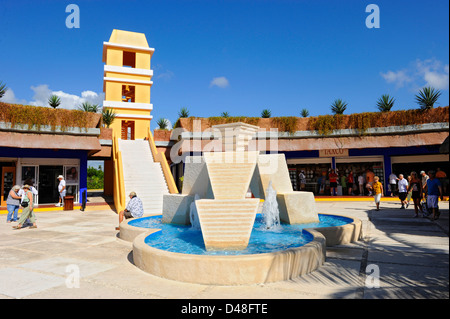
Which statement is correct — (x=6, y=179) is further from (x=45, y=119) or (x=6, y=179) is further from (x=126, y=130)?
(x=126, y=130)

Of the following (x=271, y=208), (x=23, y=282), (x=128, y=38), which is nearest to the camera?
(x=23, y=282)

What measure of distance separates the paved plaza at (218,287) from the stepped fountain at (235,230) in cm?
21

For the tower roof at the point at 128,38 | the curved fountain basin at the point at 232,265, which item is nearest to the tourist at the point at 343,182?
the curved fountain basin at the point at 232,265

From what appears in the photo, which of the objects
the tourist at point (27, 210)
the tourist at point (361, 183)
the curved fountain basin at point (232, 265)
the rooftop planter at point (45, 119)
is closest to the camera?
the curved fountain basin at point (232, 265)

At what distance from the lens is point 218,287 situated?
4113mm

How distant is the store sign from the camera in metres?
20.1

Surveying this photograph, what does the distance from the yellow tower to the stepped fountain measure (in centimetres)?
1595

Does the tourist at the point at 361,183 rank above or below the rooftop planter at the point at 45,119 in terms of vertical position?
below

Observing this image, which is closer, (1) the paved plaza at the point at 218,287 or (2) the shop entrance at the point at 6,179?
(1) the paved plaza at the point at 218,287

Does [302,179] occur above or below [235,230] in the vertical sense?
above

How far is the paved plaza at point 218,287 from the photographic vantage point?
3.82 metres

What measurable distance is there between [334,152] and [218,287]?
18.5 meters

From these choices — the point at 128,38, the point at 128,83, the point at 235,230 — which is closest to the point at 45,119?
the point at 128,83

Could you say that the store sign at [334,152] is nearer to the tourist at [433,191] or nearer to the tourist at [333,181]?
the tourist at [333,181]
